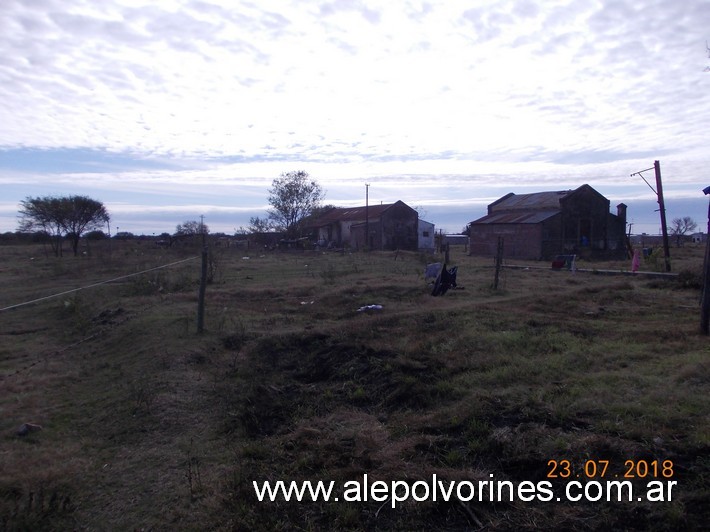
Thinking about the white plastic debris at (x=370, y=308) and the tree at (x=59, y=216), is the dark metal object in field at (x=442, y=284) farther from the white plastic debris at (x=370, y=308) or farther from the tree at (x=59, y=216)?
the tree at (x=59, y=216)

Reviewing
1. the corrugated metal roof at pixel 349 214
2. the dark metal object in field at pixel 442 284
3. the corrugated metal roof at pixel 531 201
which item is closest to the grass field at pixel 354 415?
the dark metal object in field at pixel 442 284

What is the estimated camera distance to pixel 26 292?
20.5m

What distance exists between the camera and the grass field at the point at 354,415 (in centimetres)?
421

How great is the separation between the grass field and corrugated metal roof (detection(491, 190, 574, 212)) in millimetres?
29859

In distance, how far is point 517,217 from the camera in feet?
138

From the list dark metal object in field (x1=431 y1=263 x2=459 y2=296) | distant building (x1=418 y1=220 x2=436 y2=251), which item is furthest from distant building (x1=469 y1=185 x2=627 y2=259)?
dark metal object in field (x1=431 y1=263 x2=459 y2=296)

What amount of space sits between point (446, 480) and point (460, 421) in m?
1.08

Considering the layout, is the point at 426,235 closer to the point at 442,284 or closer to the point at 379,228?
the point at 379,228

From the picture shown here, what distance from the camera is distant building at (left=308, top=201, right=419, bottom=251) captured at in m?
53.0

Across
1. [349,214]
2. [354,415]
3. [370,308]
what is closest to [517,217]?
[349,214]

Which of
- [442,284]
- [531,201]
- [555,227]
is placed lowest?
[442,284]

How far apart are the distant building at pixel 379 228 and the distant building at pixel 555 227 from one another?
972cm

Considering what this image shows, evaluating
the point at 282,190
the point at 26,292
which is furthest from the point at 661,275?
the point at 282,190

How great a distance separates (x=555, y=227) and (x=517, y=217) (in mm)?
3353
